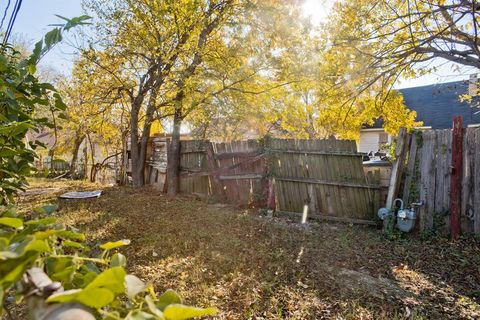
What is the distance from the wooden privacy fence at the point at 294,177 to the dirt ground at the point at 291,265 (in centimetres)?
61

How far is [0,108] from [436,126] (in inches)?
733

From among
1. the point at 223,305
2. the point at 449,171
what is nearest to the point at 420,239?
the point at 449,171

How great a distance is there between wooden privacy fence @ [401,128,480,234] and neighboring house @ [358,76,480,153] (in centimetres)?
1041

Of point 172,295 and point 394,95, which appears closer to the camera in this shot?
point 172,295

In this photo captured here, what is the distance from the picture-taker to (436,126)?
1617 centimetres

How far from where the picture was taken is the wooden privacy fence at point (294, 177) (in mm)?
5945

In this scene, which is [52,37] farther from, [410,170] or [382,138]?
[382,138]

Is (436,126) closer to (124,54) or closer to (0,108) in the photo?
(124,54)

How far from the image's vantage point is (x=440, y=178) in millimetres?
4836

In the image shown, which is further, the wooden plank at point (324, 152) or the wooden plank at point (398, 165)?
the wooden plank at point (324, 152)

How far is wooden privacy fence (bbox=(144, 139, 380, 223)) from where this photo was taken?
5945 millimetres

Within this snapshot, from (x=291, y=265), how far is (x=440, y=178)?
2892 mm

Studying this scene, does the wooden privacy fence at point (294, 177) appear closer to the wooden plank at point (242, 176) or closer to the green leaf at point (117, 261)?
the wooden plank at point (242, 176)

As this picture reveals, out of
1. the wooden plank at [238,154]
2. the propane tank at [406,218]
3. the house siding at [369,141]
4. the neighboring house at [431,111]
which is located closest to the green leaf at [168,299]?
the propane tank at [406,218]
